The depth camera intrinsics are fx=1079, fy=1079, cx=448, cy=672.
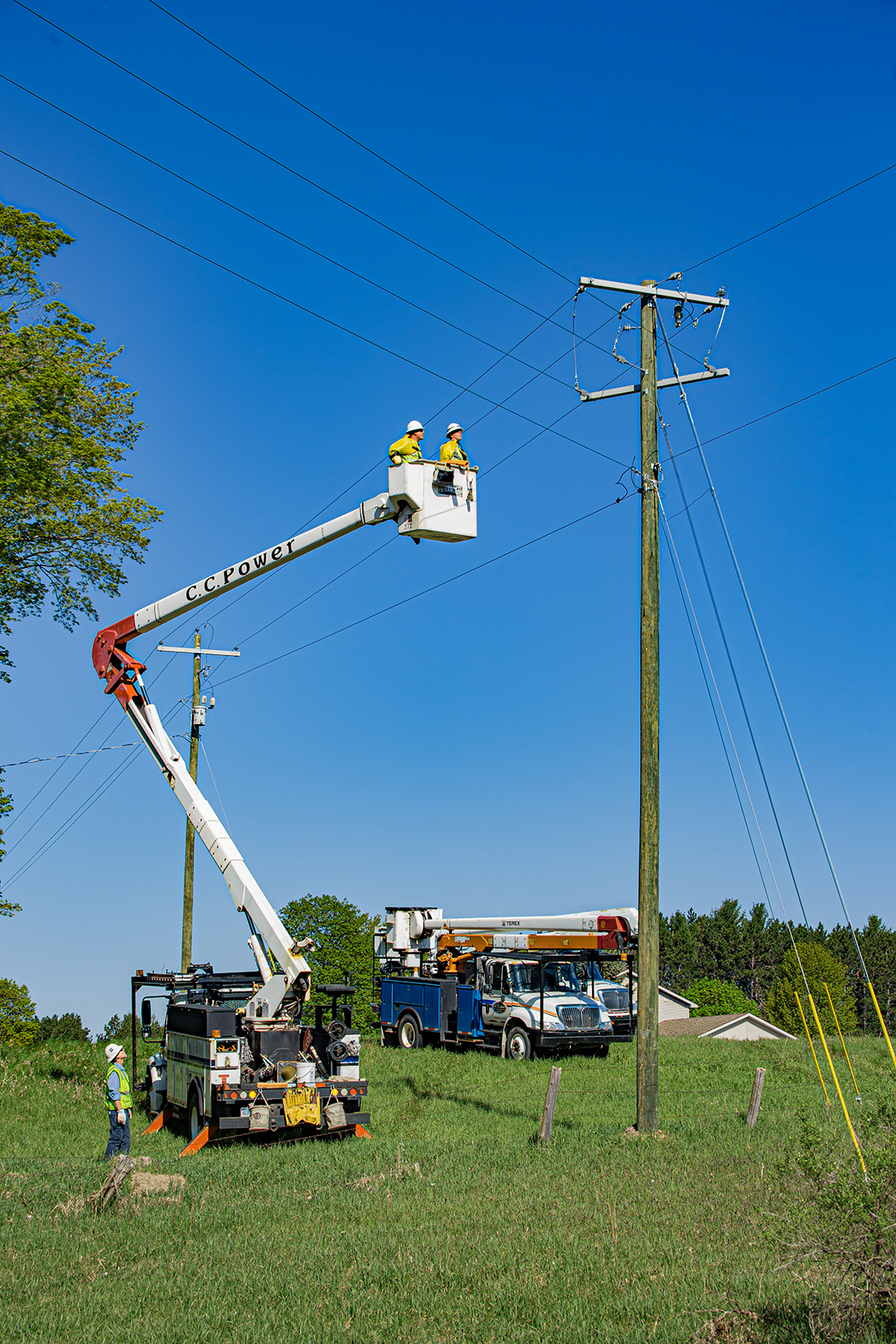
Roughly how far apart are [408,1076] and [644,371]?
523 inches

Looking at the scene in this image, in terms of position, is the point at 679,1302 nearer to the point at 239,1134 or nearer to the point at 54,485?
the point at 239,1134

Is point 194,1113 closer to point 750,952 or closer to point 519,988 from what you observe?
point 519,988

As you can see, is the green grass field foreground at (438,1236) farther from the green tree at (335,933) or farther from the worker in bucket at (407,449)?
the green tree at (335,933)

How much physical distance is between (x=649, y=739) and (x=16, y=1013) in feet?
77.7

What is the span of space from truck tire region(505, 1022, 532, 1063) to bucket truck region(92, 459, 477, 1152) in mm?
7356

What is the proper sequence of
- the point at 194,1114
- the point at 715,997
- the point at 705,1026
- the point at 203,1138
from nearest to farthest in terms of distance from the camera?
the point at 203,1138
the point at 194,1114
the point at 705,1026
the point at 715,997

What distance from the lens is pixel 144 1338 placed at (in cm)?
653

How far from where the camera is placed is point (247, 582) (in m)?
16.0

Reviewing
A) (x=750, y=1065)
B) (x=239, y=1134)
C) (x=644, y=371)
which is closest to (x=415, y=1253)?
(x=239, y=1134)

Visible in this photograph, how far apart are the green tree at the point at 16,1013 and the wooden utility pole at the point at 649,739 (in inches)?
798

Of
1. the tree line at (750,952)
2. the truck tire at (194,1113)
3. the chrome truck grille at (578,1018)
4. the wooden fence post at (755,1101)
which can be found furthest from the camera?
the tree line at (750,952)

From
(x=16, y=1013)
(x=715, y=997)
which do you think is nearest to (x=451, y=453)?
(x=16, y=1013)

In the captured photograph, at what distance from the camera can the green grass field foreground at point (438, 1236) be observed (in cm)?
666

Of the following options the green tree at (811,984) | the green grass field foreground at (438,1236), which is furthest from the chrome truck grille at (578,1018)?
the green tree at (811,984)
